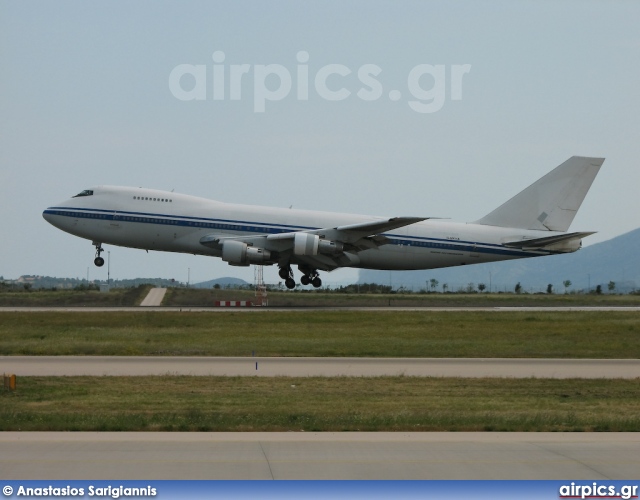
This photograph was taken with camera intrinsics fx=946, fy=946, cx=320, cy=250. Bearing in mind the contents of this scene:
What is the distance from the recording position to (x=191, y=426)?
51.0 ft

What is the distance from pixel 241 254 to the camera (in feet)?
160

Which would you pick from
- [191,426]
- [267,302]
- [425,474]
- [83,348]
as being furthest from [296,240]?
[425,474]

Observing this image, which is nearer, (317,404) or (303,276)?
(317,404)

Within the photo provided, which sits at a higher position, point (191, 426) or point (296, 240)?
point (296, 240)

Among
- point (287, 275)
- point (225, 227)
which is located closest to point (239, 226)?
point (225, 227)

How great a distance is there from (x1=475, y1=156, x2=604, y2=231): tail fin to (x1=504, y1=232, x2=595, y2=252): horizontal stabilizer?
1693mm

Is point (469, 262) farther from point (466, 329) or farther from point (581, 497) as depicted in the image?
point (581, 497)

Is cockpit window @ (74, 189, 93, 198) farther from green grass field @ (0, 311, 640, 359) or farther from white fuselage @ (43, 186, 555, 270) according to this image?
green grass field @ (0, 311, 640, 359)

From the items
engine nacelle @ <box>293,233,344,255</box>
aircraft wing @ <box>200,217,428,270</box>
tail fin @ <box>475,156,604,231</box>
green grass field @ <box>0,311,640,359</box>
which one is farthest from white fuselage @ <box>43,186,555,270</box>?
green grass field @ <box>0,311,640,359</box>

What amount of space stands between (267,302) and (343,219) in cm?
859

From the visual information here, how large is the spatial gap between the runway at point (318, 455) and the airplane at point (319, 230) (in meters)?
33.9

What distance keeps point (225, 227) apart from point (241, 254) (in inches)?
91.0

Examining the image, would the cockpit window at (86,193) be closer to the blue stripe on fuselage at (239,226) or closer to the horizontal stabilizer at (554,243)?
the blue stripe on fuselage at (239,226)

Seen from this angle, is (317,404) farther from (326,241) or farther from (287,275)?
(287,275)
